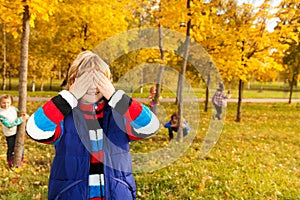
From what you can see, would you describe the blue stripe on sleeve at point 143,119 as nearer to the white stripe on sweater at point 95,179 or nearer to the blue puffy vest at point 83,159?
the blue puffy vest at point 83,159

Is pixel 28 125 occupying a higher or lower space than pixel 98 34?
lower

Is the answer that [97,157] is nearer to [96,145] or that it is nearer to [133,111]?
[96,145]

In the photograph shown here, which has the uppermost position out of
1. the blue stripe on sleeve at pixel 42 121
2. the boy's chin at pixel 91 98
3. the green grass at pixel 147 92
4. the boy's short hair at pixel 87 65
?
the boy's short hair at pixel 87 65

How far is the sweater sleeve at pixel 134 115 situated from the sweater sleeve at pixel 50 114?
0.26 m

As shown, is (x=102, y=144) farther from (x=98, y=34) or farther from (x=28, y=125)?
(x=98, y=34)

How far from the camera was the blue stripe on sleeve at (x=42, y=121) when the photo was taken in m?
2.13

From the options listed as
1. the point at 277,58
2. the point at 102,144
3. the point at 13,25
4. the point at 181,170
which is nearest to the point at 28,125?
the point at 102,144

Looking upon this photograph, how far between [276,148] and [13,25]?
7.43 meters

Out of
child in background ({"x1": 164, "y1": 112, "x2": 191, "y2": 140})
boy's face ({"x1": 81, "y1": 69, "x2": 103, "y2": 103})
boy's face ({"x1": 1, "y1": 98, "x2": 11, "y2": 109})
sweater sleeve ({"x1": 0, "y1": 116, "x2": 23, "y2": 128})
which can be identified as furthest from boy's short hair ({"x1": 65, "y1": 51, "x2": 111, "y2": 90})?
child in background ({"x1": 164, "y1": 112, "x2": 191, "y2": 140})

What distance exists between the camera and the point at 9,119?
6371 mm

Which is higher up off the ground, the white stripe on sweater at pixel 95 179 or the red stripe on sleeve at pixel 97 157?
the red stripe on sleeve at pixel 97 157

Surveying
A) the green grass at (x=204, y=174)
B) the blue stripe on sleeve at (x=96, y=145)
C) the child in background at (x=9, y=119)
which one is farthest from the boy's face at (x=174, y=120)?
the blue stripe on sleeve at (x=96, y=145)

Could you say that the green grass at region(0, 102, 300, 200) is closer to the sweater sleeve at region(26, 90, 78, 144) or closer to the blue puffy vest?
the blue puffy vest

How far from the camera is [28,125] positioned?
2.13 meters
